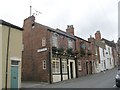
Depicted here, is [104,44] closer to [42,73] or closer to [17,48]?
[42,73]

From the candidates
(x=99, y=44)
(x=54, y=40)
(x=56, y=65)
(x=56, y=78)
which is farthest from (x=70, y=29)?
(x=56, y=78)

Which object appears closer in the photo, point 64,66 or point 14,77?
point 14,77

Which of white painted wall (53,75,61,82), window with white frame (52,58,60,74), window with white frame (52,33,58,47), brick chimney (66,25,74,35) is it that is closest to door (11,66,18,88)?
white painted wall (53,75,61,82)

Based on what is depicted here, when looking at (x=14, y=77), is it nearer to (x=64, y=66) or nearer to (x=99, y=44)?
(x=64, y=66)

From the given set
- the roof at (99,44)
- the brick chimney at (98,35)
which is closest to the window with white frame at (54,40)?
the roof at (99,44)

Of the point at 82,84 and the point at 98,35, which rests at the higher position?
the point at 98,35

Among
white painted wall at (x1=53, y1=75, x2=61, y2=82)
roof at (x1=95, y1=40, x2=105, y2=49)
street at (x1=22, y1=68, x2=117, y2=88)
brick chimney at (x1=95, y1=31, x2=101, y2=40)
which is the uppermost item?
brick chimney at (x1=95, y1=31, x2=101, y2=40)

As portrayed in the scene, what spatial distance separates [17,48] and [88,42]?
2393 centimetres

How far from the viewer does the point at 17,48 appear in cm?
2008

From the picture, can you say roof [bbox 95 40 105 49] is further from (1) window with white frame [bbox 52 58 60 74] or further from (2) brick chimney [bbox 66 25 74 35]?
(1) window with white frame [bbox 52 58 60 74]

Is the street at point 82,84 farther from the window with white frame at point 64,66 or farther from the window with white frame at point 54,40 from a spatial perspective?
the window with white frame at point 54,40

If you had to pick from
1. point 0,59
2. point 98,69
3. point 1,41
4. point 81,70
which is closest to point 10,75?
point 0,59

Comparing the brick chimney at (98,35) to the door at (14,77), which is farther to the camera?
the brick chimney at (98,35)

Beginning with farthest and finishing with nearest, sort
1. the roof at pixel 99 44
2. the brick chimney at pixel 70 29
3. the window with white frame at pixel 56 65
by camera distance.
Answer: the roof at pixel 99 44, the brick chimney at pixel 70 29, the window with white frame at pixel 56 65
